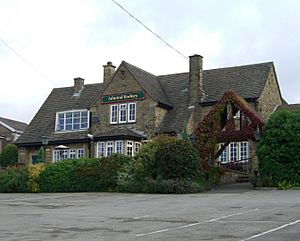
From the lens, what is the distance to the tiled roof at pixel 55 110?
143 ft

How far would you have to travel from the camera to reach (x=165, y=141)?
2912cm

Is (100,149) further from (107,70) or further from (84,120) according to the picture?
(107,70)

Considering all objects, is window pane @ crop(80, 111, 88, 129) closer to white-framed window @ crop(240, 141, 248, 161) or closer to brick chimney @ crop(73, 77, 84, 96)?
brick chimney @ crop(73, 77, 84, 96)

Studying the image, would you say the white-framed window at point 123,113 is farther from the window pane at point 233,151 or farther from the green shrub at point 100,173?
the green shrub at point 100,173

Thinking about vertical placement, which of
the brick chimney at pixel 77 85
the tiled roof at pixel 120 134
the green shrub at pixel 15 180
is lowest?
the green shrub at pixel 15 180

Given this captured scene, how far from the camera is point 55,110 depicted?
152 feet

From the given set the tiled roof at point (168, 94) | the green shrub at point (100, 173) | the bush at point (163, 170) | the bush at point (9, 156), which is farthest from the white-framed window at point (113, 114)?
the bush at point (163, 170)

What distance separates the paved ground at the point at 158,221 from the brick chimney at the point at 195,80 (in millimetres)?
19020

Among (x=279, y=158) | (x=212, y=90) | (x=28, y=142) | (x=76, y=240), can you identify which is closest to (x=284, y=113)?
(x=279, y=158)

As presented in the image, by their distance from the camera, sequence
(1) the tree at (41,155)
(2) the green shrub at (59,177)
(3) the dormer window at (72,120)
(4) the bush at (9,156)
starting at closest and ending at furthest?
(2) the green shrub at (59,177) → (1) the tree at (41,155) → (3) the dormer window at (72,120) → (4) the bush at (9,156)

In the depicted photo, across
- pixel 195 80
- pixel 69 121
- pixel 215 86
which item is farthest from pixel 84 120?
pixel 215 86

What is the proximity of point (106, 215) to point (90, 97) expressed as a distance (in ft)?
95.2

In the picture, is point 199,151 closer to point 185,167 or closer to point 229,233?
point 185,167

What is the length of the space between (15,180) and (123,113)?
11368 mm
